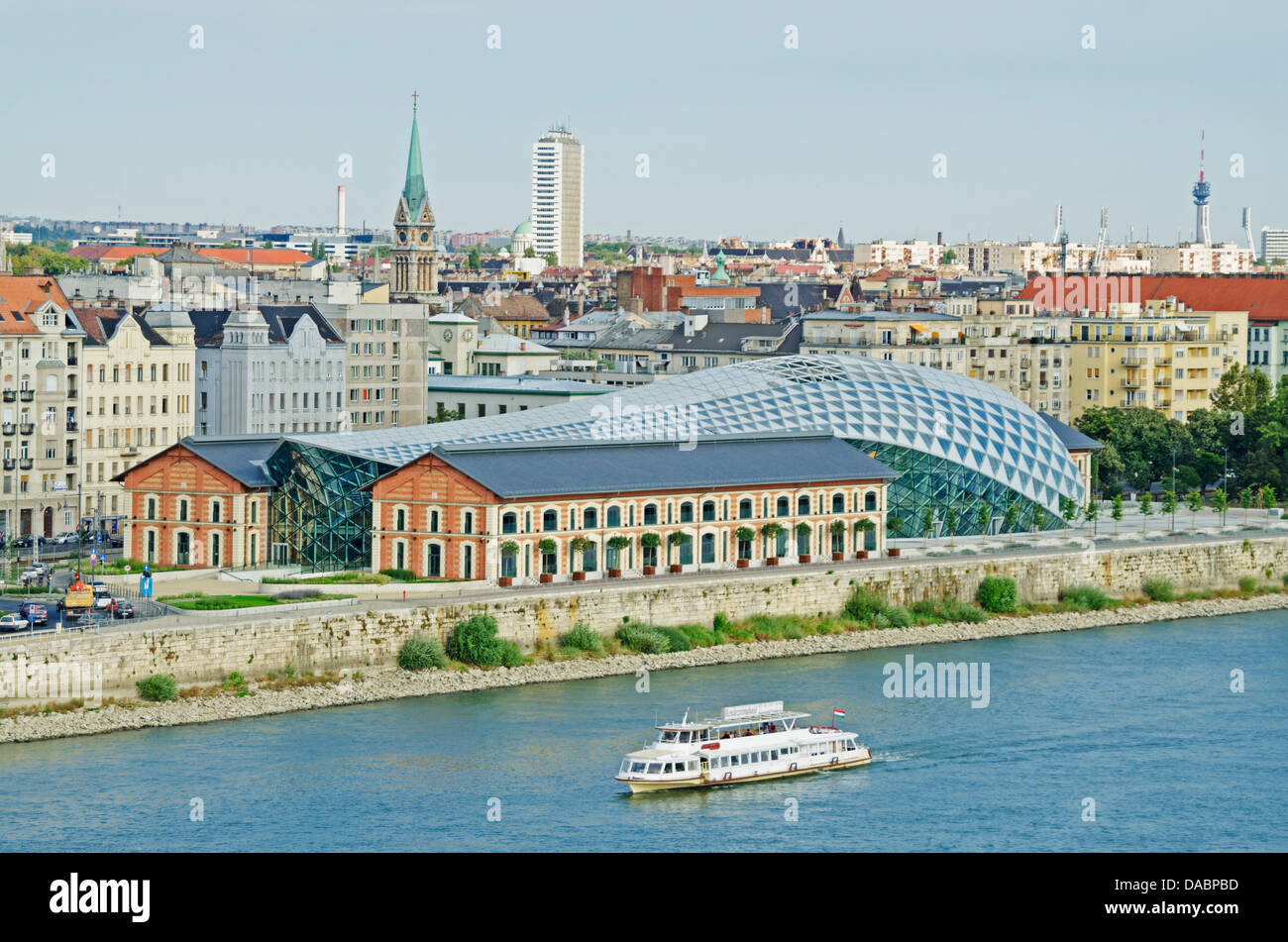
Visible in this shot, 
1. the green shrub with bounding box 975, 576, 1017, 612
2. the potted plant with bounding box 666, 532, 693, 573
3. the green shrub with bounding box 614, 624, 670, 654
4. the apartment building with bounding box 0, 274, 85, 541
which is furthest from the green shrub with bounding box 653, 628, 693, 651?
the apartment building with bounding box 0, 274, 85, 541

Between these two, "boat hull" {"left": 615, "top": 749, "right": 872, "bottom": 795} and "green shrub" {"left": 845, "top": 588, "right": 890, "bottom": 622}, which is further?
"green shrub" {"left": 845, "top": 588, "right": 890, "bottom": 622}

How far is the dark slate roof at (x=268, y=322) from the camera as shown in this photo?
3388 inches

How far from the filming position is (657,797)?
42.1 m

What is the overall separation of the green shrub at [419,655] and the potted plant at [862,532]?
59.4 feet

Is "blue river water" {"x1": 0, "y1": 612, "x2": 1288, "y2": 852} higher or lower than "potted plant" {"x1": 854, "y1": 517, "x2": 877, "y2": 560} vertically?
lower

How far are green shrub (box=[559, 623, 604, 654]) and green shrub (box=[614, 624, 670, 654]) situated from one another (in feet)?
2.44

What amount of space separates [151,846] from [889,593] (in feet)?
103

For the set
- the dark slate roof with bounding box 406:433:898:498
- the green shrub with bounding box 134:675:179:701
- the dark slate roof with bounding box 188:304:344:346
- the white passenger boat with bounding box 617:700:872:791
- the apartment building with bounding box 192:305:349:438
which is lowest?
the white passenger boat with bounding box 617:700:872:791

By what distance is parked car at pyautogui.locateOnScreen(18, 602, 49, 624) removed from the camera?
51.2m

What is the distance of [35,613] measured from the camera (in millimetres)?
51594

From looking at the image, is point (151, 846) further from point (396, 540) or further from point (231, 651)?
point (396, 540)

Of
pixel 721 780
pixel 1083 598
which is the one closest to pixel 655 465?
pixel 1083 598

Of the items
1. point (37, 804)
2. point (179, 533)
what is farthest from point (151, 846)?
point (179, 533)

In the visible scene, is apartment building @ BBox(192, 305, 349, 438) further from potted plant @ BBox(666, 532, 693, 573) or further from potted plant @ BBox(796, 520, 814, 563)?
potted plant @ BBox(796, 520, 814, 563)
